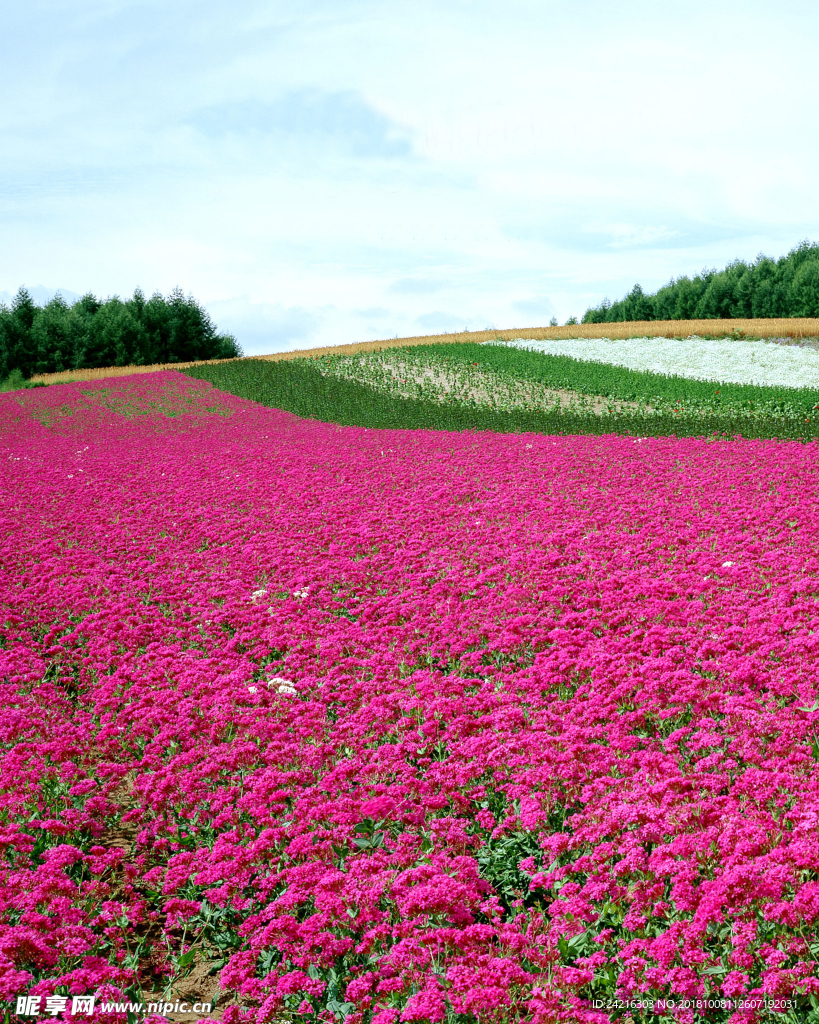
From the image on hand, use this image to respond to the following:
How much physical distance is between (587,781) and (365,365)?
37646mm

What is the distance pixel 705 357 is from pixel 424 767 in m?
37.7

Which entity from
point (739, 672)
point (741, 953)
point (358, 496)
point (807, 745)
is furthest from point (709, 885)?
point (358, 496)

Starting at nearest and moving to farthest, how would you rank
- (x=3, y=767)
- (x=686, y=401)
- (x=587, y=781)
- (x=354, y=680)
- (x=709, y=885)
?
(x=709, y=885)
(x=587, y=781)
(x=3, y=767)
(x=354, y=680)
(x=686, y=401)

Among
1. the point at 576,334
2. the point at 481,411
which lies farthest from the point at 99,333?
the point at 481,411

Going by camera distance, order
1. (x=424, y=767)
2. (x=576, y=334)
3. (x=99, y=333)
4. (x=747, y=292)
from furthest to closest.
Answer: (x=747, y=292) < (x=99, y=333) < (x=576, y=334) < (x=424, y=767)

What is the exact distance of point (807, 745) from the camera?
17.8 ft

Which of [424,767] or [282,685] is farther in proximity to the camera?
[282,685]

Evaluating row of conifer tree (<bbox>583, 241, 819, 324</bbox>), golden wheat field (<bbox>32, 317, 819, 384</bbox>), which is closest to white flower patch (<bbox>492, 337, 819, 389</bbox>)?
golden wheat field (<bbox>32, 317, 819, 384</bbox>)

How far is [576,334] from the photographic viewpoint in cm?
4991

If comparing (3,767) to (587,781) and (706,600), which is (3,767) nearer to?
(587,781)

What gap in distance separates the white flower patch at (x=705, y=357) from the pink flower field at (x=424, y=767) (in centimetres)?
2508

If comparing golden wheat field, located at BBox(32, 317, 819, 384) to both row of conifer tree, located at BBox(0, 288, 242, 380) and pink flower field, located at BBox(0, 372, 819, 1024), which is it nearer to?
row of conifer tree, located at BBox(0, 288, 242, 380)

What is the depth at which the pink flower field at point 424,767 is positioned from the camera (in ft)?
12.9

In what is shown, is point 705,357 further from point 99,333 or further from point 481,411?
point 99,333
